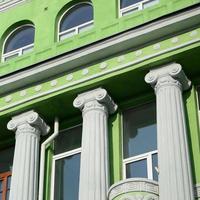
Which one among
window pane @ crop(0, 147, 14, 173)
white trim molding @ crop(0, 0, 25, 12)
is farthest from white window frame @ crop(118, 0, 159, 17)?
window pane @ crop(0, 147, 14, 173)

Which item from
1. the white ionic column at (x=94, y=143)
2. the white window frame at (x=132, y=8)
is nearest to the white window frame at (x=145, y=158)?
the white ionic column at (x=94, y=143)

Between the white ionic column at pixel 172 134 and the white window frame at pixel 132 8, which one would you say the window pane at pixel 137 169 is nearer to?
the white ionic column at pixel 172 134

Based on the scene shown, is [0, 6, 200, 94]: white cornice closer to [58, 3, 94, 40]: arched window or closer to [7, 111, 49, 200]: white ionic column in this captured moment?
[7, 111, 49, 200]: white ionic column

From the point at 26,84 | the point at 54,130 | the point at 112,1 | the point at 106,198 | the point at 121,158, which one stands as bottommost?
the point at 106,198

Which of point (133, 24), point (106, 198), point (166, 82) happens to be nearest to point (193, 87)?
point (166, 82)

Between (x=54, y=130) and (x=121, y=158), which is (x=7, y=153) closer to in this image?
(x=54, y=130)

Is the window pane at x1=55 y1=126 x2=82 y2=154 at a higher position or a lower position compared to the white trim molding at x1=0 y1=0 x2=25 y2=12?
lower

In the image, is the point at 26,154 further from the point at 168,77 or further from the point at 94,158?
the point at 168,77

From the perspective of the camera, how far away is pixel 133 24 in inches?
767

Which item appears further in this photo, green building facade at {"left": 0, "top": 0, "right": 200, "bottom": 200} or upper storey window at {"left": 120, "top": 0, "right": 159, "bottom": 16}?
upper storey window at {"left": 120, "top": 0, "right": 159, "bottom": 16}

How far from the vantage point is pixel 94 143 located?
18219 mm

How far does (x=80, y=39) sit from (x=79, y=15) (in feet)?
6.40

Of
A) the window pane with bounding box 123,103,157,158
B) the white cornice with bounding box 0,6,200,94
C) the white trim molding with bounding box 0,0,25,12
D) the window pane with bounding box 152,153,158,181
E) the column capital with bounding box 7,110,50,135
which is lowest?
the window pane with bounding box 152,153,158,181

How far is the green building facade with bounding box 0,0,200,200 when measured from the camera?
17.5 m
